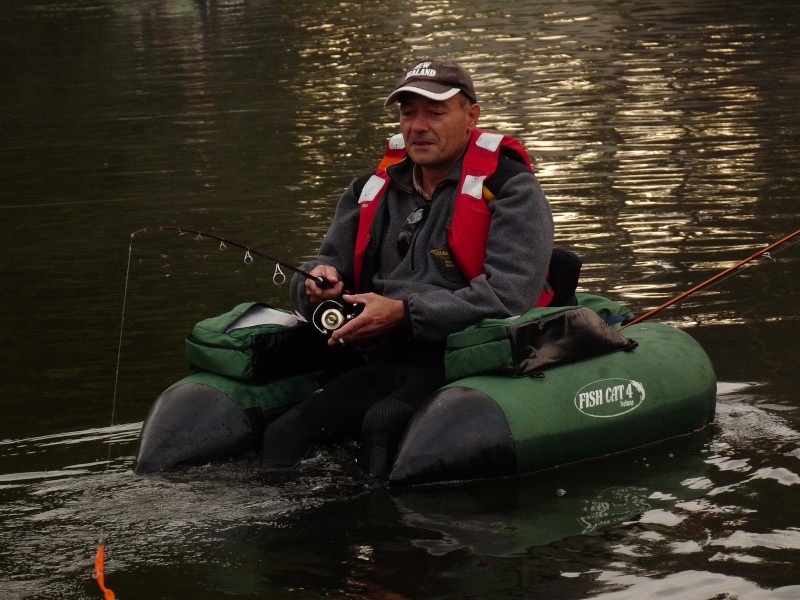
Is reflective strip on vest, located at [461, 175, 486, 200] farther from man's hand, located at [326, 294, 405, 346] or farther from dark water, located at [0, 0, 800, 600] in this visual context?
dark water, located at [0, 0, 800, 600]

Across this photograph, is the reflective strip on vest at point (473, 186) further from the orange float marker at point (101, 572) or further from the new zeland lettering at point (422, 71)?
the orange float marker at point (101, 572)

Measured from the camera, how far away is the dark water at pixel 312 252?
4.98 meters

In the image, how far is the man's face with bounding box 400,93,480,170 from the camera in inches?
229

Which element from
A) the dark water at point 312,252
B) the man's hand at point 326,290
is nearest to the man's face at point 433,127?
the man's hand at point 326,290

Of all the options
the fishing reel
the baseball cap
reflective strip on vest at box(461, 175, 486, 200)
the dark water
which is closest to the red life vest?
reflective strip on vest at box(461, 175, 486, 200)

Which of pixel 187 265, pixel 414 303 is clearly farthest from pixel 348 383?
pixel 187 265

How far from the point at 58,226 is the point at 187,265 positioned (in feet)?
6.78

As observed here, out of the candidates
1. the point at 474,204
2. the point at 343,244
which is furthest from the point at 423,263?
the point at 343,244

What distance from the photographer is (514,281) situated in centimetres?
572

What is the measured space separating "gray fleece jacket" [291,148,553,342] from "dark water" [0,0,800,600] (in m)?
0.68

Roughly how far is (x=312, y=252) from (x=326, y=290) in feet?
12.7

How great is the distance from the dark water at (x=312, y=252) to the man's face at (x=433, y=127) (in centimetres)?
126

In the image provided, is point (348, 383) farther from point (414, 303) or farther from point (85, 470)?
point (85, 470)

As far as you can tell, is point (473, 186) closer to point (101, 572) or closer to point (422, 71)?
point (422, 71)
